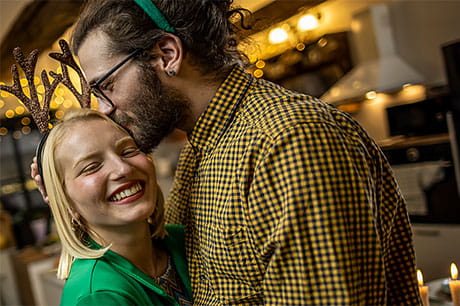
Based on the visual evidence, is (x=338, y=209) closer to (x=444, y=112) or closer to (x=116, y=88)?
(x=116, y=88)

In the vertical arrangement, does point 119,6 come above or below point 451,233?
above

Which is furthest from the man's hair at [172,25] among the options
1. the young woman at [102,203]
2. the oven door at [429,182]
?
the oven door at [429,182]

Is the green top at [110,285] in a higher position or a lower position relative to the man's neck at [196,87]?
lower

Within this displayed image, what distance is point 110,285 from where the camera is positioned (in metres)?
1.12

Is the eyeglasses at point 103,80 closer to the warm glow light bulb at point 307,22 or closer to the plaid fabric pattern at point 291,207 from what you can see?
the plaid fabric pattern at point 291,207

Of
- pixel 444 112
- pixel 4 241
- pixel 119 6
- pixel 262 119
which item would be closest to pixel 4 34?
pixel 4 241

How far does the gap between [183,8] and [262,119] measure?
43cm

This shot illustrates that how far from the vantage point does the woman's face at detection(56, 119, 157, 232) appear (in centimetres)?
125

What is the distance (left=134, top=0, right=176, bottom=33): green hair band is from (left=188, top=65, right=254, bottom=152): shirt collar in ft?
0.70

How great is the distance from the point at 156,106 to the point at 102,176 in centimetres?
23

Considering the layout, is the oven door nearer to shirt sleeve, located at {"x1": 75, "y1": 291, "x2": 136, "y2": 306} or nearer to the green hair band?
the green hair band

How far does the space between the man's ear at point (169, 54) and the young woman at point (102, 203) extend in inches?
8.3

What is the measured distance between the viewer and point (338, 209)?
0.91 meters

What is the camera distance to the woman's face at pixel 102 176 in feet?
4.11
